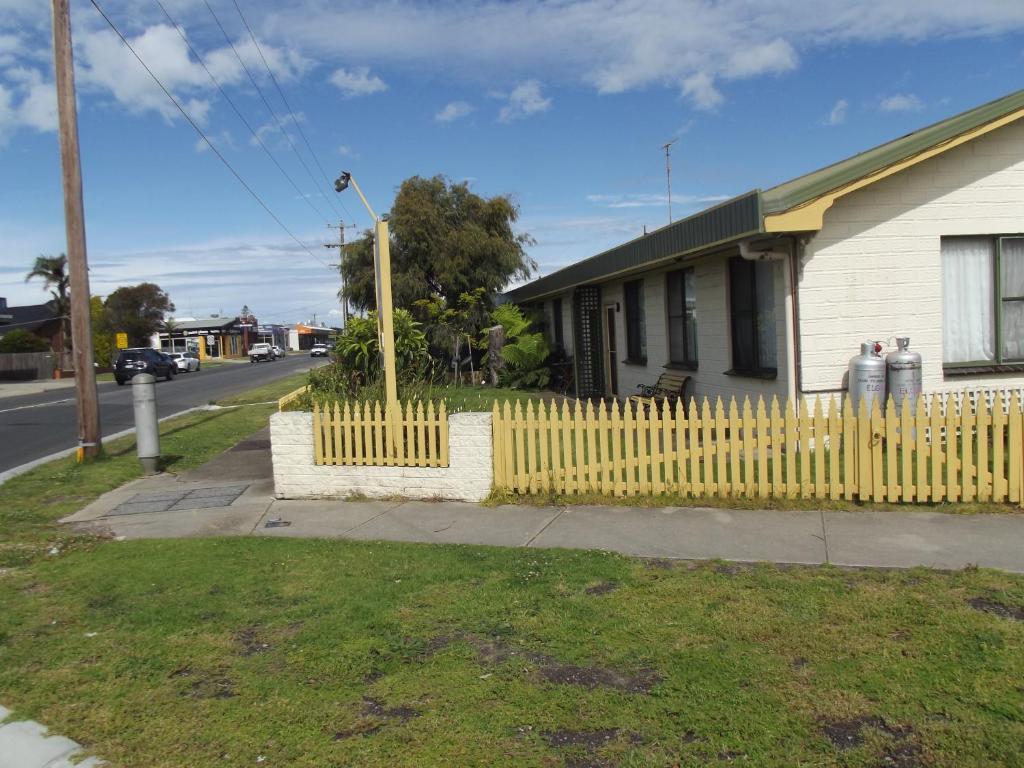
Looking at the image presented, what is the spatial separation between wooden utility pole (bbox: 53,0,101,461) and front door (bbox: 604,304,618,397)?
Result: 9408mm

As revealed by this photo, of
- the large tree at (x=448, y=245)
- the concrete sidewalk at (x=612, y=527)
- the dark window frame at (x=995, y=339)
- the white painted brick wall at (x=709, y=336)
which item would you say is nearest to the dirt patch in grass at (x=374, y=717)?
the concrete sidewalk at (x=612, y=527)

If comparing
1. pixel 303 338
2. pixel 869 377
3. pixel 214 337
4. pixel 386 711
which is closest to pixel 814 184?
pixel 869 377

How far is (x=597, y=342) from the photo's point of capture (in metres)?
18.1

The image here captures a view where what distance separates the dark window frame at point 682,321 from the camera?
41.4ft

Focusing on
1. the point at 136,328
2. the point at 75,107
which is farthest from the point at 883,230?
the point at 136,328

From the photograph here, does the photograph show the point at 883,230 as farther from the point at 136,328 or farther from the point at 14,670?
the point at 136,328

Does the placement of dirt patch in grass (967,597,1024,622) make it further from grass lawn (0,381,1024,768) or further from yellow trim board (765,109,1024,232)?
yellow trim board (765,109,1024,232)

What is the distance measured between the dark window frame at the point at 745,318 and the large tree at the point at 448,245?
608 inches

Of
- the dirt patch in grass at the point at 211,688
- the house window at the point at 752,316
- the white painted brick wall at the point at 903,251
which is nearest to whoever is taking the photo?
the dirt patch in grass at the point at 211,688

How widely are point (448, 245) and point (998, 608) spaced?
22.3 meters

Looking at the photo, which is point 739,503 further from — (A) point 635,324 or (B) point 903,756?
(A) point 635,324

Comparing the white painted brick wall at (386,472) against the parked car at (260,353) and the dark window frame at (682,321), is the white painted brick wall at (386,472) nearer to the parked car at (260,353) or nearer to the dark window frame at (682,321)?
the dark window frame at (682,321)

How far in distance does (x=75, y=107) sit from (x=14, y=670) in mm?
9610

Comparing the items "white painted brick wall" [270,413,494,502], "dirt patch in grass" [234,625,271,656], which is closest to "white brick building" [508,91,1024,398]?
"white painted brick wall" [270,413,494,502]
